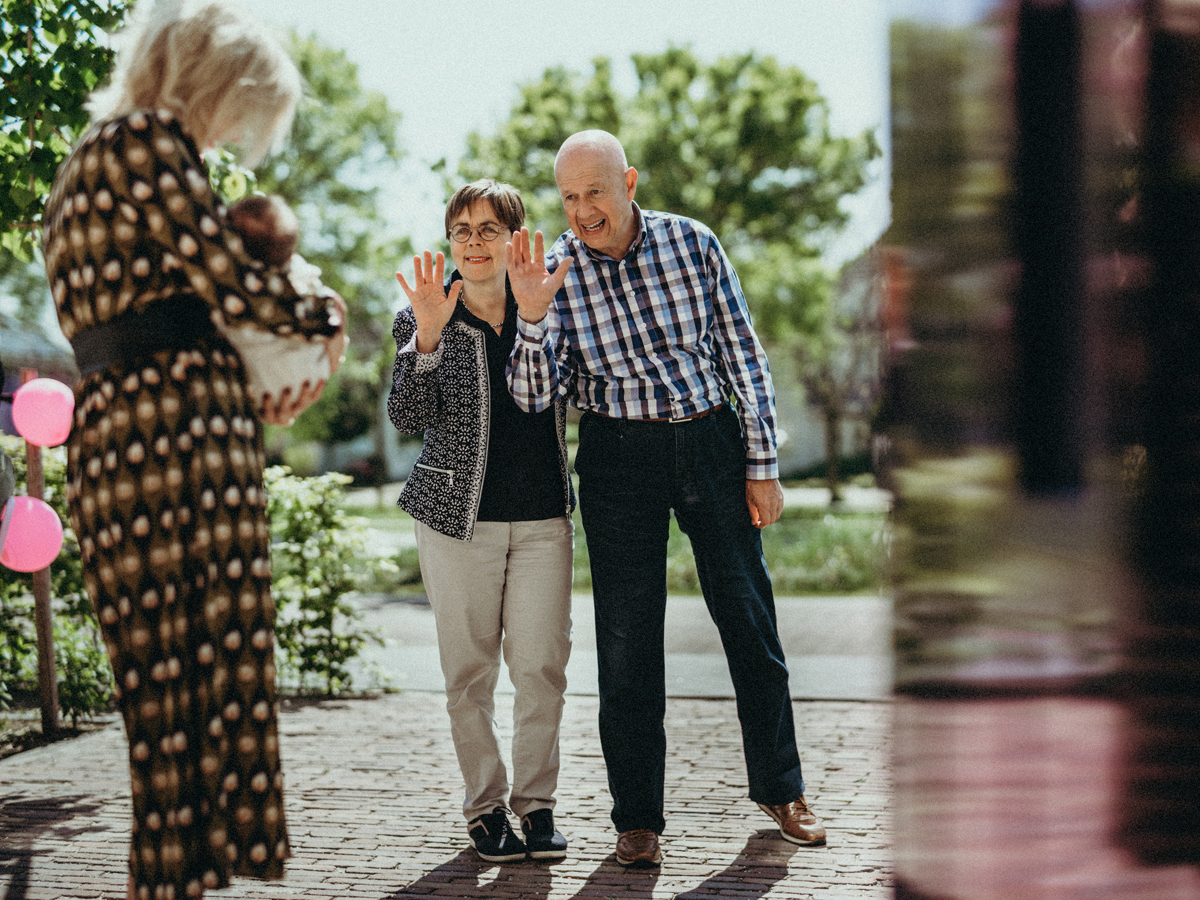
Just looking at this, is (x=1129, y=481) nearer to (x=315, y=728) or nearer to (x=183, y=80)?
(x=183, y=80)

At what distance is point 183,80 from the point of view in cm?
225

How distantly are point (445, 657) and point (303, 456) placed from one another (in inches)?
1383

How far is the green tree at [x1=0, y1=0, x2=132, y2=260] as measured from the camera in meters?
4.56

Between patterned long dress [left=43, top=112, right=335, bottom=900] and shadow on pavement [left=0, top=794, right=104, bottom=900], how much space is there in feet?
4.84

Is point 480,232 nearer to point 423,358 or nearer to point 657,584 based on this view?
point 423,358

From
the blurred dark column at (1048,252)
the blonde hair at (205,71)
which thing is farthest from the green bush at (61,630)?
the blurred dark column at (1048,252)

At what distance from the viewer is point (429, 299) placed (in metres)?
3.39

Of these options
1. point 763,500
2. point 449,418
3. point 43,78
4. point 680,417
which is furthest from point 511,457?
point 43,78

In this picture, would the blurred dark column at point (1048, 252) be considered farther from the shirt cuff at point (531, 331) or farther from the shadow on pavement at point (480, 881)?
the shadow on pavement at point (480, 881)

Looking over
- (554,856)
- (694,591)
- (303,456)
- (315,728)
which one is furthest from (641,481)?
(303,456)

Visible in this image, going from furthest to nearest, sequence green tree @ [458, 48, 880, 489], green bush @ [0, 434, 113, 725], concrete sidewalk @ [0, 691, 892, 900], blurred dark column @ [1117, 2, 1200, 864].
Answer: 1. green tree @ [458, 48, 880, 489]
2. green bush @ [0, 434, 113, 725]
3. concrete sidewalk @ [0, 691, 892, 900]
4. blurred dark column @ [1117, 2, 1200, 864]

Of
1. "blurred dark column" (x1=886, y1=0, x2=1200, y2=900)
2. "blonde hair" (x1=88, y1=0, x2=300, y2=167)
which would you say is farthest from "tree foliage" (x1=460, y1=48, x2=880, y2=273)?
"blurred dark column" (x1=886, y1=0, x2=1200, y2=900)

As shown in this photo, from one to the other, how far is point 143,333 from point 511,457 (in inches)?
59.1

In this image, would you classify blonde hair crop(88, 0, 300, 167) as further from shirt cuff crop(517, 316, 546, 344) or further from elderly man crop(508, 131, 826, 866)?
elderly man crop(508, 131, 826, 866)
